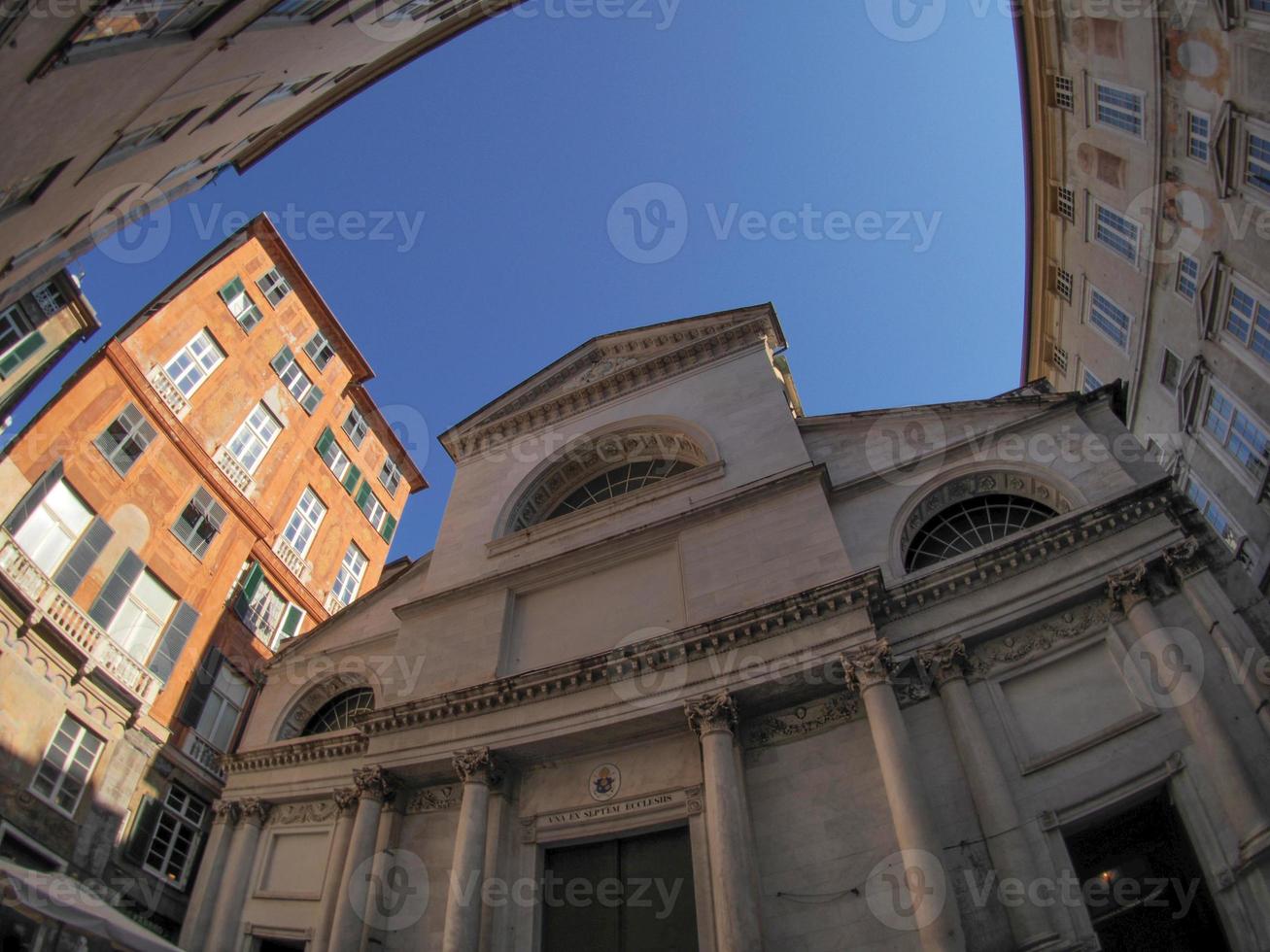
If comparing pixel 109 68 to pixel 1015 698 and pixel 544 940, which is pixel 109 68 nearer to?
pixel 544 940

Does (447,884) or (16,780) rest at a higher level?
(16,780)

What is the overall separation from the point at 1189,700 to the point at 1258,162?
1181cm

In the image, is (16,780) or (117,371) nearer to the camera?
(16,780)

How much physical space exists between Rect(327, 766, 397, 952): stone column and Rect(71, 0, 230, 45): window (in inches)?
500

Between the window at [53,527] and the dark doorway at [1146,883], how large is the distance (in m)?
19.2

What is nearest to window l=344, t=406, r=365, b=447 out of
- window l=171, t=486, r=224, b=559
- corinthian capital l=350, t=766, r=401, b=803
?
window l=171, t=486, r=224, b=559

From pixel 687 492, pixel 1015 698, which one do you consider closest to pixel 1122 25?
pixel 687 492

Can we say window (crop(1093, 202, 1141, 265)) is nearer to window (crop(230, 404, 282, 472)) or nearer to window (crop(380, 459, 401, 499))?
window (crop(230, 404, 282, 472))

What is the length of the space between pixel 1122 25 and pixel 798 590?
56.4ft

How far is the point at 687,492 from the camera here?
682 inches

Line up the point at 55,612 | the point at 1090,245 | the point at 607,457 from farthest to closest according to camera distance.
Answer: the point at 1090,245 → the point at 607,457 → the point at 55,612

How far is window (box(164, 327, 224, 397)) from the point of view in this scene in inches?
821

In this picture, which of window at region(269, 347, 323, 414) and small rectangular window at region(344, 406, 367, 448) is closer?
window at region(269, 347, 323, 414)

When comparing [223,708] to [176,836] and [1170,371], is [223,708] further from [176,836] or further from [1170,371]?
[1170,371]
